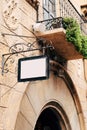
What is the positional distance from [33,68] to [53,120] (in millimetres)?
4262

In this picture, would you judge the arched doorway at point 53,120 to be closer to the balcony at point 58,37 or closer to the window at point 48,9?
the balcony at point 58,37

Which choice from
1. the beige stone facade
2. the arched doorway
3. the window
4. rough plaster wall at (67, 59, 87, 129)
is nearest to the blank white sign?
the beige stone facade

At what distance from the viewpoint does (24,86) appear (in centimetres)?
819

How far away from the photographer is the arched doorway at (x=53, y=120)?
10.6m

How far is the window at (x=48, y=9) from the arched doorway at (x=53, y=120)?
248cm

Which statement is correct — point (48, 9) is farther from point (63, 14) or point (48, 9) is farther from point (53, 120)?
point (53, 120)

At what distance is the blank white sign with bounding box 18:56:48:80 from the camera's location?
268 inches

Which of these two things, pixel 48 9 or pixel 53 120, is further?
pixel 53 120

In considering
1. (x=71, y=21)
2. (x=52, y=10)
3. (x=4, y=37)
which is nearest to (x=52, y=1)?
(x=52, y=10)

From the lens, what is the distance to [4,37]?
24.8ft

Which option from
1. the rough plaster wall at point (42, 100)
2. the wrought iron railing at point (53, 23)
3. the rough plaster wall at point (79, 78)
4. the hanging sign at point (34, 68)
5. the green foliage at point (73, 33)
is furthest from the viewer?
the rough plaster wall at point (79, 78)

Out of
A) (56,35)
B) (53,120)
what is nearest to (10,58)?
(56,35)

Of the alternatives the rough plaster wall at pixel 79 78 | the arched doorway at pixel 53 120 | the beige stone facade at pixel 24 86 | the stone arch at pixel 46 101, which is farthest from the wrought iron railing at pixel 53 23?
the arched doorway at pixel 53 120

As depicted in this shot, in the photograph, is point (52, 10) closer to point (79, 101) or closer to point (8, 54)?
point (79, 101)
